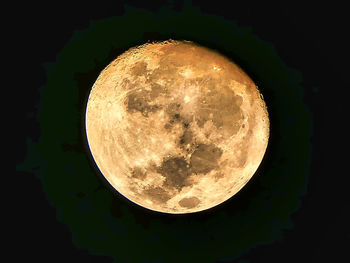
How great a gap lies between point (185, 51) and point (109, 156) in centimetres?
133

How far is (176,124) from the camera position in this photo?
2.43m

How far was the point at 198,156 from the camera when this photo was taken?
99.5 inches

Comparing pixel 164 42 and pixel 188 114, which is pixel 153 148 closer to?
pixel 188 114

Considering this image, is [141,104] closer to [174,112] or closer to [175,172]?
[174,112]

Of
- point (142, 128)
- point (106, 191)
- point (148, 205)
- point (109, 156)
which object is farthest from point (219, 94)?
point (106, 191)

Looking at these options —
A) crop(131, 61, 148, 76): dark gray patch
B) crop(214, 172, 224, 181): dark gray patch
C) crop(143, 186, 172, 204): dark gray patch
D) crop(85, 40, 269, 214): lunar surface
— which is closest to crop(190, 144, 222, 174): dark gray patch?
crop(85, 40, 269, 214): lunar surface

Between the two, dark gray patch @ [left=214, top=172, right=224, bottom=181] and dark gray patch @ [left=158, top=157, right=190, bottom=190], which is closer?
dark gray patch @ [left=158, top=157, right=190, bottom=190]

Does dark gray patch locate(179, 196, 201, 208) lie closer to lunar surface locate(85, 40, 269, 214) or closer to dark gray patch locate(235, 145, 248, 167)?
lunar surface locate(85, 40, 269, 214)

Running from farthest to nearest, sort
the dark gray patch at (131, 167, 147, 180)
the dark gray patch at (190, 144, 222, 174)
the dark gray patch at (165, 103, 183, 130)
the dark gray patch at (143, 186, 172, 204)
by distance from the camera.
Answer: the dark gray patch at (143, 186, 172, 204)
the dark gray patch at (131, 167, 147, 180)
the dark gray patch at (190, 144, 222, 174)
the dark gray patch at (165, 103, 183, 130)

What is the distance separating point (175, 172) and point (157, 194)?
15.3 inches

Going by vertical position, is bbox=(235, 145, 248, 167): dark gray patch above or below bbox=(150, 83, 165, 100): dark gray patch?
below

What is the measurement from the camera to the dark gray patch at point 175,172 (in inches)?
100

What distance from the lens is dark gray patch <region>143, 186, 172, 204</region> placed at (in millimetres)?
2762

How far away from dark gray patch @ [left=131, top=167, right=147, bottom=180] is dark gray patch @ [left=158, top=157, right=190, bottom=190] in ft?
0.62
